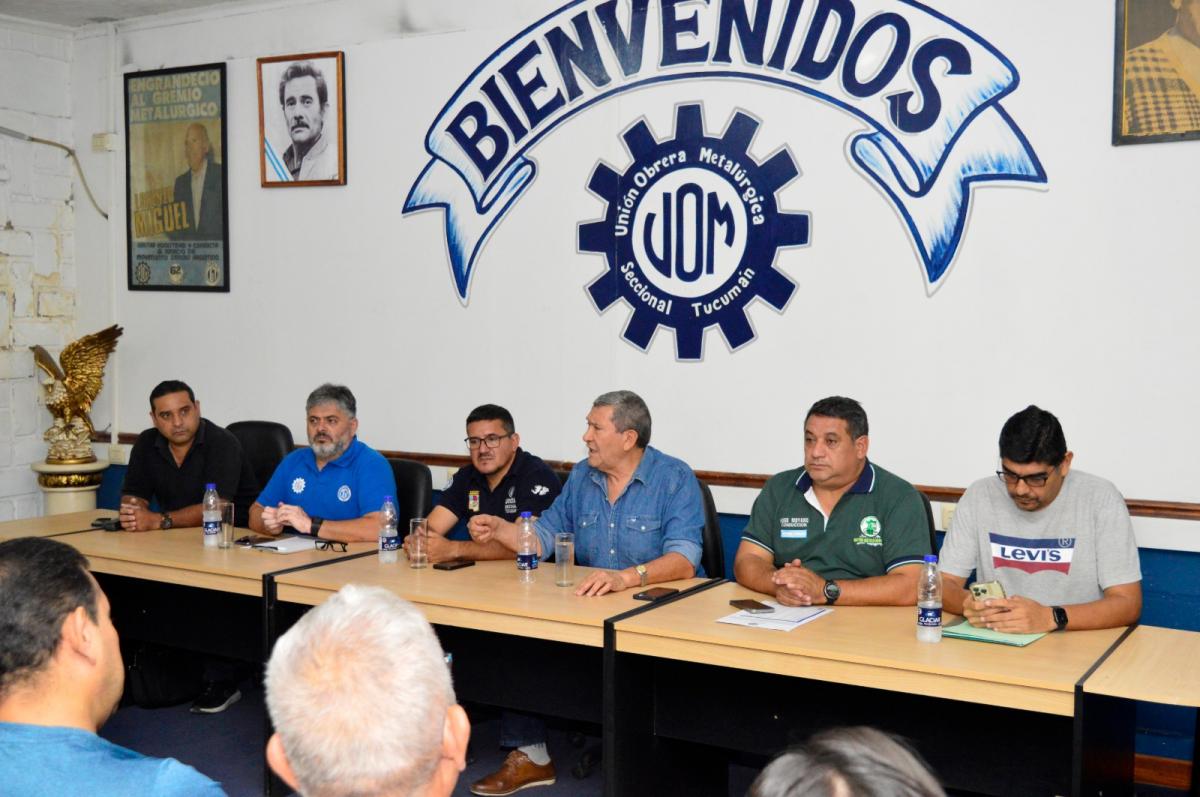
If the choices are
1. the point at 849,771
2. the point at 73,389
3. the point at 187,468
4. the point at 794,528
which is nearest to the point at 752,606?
the point at 794,528

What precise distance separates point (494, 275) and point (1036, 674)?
3.13m

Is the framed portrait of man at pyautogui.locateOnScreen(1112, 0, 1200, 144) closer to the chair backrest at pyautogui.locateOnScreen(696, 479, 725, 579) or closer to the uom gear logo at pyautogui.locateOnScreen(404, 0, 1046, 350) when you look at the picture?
the uom gear logo at pyautogui.locateOnScreen(404, 0, 1046, 350)

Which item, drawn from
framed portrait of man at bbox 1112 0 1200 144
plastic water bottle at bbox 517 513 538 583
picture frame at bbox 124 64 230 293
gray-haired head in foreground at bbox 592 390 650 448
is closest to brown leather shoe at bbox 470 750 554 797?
plastic water bottle at bbox 517 513 538 583

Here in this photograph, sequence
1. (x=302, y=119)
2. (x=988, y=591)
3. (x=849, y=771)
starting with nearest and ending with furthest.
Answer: (x=849, y=771), (x=988, y=591), (x=302, y=119)

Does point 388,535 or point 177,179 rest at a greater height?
point 177,179

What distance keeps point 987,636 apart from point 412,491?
229 centimetres

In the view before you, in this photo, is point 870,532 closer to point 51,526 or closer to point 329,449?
point 329,449

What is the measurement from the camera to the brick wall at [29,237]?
6094 mm

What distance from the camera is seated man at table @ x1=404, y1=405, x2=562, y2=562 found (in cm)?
425

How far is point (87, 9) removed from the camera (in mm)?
5918

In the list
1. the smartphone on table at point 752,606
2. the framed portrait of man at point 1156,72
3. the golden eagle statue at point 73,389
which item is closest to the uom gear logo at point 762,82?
the framed portrait of man at point 1156,72

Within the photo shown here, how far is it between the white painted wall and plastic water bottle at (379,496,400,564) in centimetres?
105

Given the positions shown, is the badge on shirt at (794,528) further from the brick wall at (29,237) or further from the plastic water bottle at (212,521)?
the brick wall at (29,237)

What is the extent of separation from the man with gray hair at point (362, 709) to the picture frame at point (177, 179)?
4933mm
